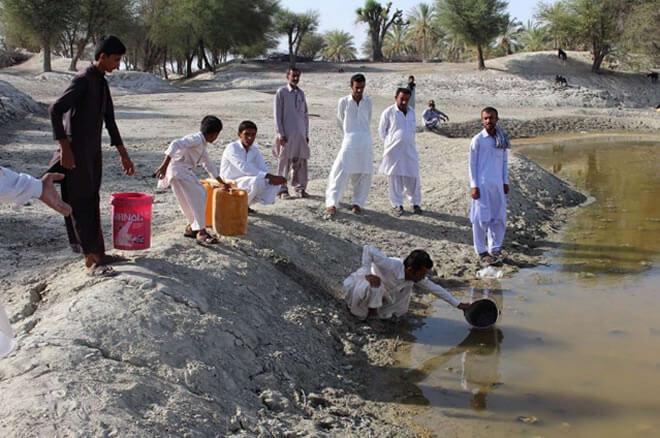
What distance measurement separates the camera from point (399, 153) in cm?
888

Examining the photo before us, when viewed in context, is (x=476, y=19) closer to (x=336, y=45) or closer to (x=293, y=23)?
(x=293, y=23)

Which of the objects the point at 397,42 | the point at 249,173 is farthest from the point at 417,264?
the point at 397,42

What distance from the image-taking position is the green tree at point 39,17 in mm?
33094

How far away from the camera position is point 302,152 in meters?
8.74

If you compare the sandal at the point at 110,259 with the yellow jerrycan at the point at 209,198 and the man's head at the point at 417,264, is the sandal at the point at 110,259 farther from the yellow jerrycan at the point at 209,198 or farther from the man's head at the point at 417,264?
the man's head at the point at 417,264

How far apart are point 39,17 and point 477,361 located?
1304 inches

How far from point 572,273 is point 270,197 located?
137 inches

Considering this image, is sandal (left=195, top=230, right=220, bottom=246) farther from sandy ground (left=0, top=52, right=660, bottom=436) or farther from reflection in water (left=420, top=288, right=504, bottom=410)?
reflection in water (left=420, top=288, right=504, bottom=410)

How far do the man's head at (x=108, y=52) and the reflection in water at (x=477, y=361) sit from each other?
10.5 feet

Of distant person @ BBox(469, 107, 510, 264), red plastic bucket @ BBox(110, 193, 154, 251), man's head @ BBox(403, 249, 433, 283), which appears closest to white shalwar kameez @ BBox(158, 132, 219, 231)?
red plastic bucket @ BBox(110, 193, 154, 251)

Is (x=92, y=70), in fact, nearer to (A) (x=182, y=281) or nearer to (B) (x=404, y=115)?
(A) (x=182, y=281)

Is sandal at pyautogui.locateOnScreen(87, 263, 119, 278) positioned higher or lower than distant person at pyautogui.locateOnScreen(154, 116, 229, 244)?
lower

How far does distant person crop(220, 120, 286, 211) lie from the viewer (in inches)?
280

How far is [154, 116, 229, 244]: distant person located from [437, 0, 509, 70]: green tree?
3524cm
